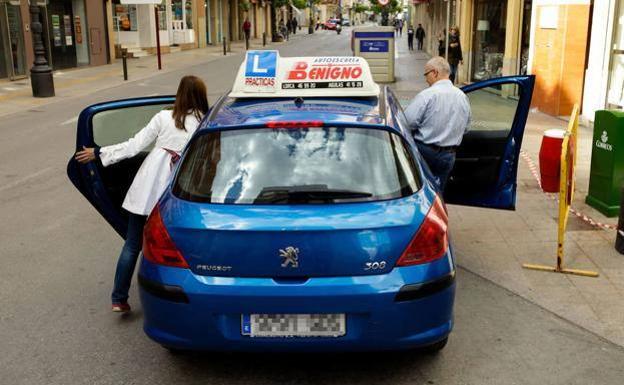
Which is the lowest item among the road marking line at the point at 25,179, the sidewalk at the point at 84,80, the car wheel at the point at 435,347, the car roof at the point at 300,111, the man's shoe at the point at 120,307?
the road marking line at the point at 25,179

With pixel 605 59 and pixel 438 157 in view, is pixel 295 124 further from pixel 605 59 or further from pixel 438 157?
pixel 605 59

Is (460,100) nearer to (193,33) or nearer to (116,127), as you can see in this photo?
(116,127)

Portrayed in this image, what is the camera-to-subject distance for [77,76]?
25156 mm

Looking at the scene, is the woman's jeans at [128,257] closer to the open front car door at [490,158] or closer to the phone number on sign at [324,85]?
the phone number on sign at [324,85]

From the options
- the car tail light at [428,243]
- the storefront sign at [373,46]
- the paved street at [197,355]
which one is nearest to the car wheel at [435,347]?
the paved street at [197,355]

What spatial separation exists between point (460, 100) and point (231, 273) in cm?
307

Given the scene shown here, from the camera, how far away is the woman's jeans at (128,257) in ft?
16.2

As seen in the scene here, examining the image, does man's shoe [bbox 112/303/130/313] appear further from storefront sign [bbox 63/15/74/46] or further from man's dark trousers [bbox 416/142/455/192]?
storefront sign [bbox 63/15/74/46]

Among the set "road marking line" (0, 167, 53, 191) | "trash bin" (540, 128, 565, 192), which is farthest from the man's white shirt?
"road marking line" (0, 167, 53, 191)

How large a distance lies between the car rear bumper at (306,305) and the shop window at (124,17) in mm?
34203

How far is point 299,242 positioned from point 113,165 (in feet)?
7.61

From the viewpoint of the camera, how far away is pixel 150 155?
15.9 ft

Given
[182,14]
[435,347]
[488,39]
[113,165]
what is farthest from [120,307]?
[182,14]

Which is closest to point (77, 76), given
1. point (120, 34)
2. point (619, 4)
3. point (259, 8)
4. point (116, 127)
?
point (120, 34)
